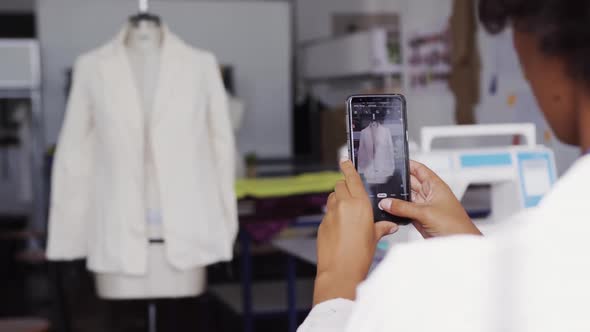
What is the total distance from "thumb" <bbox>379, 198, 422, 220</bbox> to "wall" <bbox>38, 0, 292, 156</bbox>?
740 cm

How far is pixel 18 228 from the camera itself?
876 centimetres

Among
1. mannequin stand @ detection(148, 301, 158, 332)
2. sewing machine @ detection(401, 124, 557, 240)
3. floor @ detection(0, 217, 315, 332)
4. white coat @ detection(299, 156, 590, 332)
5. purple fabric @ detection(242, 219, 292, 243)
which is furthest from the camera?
floor @ detection(0, 217, 315, 332)

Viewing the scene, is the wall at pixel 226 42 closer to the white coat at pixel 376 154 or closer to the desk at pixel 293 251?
the desk at pixel 293 251

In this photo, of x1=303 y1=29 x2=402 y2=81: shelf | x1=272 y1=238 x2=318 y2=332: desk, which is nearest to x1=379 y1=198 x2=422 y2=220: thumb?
x1=272 y1=238 x2=318 y2=332: desk

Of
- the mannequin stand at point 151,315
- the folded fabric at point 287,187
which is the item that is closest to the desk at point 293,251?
the folded fabric at point 287,187

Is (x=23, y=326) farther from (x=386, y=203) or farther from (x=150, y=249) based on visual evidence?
(x=386, y=203)

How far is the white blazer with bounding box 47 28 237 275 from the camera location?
9.98 ft

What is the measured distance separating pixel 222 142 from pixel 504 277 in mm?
2531

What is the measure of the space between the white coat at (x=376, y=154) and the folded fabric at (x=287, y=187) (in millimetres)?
2444

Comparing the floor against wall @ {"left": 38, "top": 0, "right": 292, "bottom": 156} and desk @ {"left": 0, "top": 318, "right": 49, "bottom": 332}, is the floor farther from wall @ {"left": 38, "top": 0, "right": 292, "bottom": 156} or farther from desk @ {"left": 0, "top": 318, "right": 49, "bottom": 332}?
wall @ {"left": 38, "top": 0, "right": 292, "bottom": 156}

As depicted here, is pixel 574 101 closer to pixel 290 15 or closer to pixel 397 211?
pixel 397 211

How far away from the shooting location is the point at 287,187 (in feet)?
12.2

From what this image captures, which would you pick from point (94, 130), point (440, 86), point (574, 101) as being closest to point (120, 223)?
point (94, 130)

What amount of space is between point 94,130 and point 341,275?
2389 millimetres
